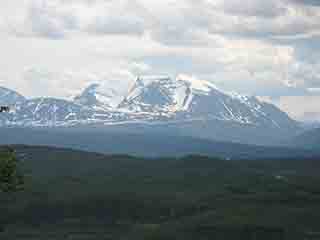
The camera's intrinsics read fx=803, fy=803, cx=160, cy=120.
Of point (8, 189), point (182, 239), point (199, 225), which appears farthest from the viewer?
point (199, 225)

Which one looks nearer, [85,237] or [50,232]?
[85,237]

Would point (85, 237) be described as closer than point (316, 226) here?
Yes

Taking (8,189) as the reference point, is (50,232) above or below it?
below

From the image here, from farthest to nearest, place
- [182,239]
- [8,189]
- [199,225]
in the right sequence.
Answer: [199,225] → [182,239] → [8,189]

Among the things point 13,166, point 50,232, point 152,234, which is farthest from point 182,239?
point 13,166

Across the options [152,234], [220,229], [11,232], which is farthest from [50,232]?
[220,229]

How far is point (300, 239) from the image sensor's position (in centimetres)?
18238

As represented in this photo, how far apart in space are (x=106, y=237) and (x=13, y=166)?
→ 115m

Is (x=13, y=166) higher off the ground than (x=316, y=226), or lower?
higher

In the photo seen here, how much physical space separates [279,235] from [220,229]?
46.4 ft

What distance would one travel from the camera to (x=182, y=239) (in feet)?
598

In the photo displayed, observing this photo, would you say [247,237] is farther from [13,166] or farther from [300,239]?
[13,166]

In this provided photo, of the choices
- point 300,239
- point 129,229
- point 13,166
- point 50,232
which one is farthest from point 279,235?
point 13,166

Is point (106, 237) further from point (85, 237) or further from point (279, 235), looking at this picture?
point (279, 235)
